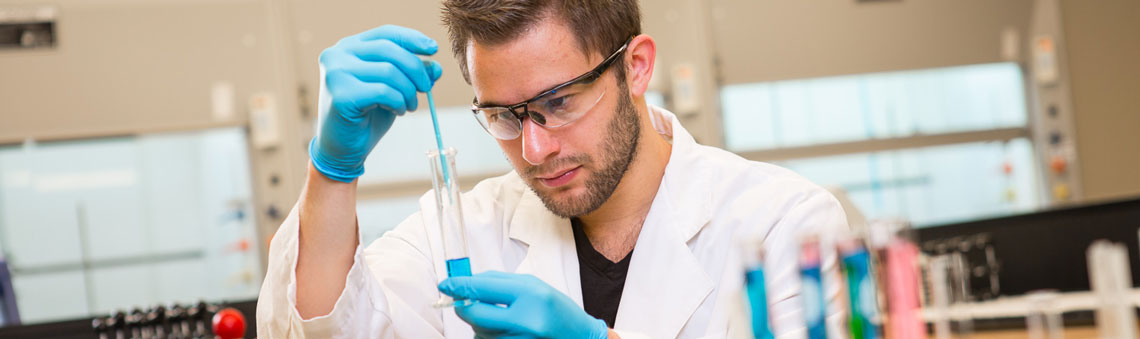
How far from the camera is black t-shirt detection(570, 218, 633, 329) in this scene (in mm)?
1521

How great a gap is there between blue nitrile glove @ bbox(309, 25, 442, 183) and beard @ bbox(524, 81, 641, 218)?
0.28 meters

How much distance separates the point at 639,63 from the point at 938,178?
3243 millimetres

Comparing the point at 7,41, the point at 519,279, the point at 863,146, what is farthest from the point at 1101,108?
the point at 7,41

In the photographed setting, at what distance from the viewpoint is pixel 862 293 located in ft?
2.37

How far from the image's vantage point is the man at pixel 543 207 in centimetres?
123

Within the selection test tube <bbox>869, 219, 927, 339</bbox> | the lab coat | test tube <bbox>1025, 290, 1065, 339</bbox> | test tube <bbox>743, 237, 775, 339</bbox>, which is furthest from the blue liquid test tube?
the lab coat

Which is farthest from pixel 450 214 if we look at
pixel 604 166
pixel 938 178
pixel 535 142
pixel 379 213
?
pixel 938 178

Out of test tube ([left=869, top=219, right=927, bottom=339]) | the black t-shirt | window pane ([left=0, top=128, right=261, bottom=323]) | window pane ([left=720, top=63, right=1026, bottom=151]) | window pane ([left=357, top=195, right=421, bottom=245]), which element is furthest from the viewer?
window pane ([left=720, top=63, right=1026, bottom=151])

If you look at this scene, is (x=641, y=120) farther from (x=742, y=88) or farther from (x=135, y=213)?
(x=135, y=213)

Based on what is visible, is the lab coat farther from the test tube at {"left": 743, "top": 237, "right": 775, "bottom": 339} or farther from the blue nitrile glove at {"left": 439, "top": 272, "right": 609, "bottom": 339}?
the test tube at {"left": 743, "top": 237, "right": 775, "bottom": 339}

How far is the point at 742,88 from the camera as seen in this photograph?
436 cm

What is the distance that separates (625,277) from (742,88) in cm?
295

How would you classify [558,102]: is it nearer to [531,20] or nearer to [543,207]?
[531,20]

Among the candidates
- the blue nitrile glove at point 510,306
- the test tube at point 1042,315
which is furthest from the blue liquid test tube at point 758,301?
the blue nitrile glove at point 510,306
